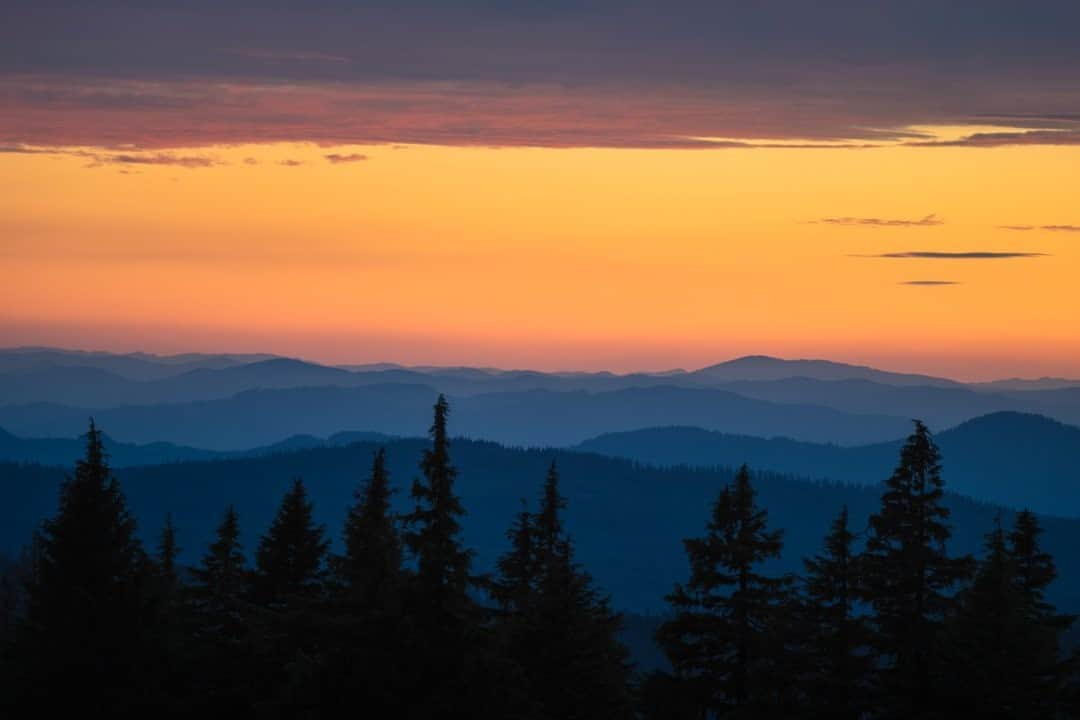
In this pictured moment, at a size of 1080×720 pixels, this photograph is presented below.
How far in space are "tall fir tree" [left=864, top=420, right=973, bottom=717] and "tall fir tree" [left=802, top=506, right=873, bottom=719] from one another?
60cm

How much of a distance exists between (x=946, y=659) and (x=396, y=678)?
603 inches

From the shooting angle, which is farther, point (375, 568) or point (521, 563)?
point (521, 563)

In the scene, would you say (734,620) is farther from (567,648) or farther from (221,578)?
(221,578)

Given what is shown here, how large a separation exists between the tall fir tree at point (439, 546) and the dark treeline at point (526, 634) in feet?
0.18

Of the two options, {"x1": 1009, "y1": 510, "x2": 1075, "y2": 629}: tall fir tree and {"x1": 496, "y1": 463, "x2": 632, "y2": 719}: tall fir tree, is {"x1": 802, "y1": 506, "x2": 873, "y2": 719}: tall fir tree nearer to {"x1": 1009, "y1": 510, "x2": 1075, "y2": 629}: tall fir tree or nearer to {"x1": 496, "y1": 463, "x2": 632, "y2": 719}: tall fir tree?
{"x1": 496, "y1": 463, "x2": 632, "y2": 719}: tall fir tree

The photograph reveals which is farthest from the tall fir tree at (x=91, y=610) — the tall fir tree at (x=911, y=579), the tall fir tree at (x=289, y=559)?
the tall fir tree at (x=911, y=579)

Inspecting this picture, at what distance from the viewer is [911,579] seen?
37.4 meters

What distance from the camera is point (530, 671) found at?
38906mm

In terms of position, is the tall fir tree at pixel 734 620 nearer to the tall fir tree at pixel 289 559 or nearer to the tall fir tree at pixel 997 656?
the tall fir tree at pixel 997 656

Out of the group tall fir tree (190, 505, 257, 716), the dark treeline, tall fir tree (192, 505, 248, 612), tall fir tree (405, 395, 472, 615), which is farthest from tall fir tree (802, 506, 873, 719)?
tall fir tree (192, 505, 248, 612)

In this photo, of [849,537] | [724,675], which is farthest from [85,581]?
[849,537]

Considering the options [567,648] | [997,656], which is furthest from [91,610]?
[997,656]

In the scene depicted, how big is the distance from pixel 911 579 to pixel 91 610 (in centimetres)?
2236

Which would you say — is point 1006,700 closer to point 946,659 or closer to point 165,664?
point 946,659
